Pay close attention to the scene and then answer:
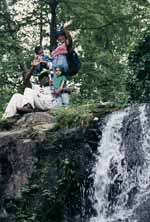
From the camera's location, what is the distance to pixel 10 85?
15055 mm

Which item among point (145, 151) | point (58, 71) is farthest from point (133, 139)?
point (58, 71)

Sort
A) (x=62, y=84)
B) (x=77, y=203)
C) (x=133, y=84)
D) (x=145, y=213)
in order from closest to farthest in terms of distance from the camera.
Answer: (x=145, y=213), (x=77, y=203), (x=62, y=84), (x=133, y=84)

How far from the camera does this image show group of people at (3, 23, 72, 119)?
9258mm

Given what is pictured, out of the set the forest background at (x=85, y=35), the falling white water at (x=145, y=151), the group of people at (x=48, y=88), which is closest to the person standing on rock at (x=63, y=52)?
the group of people at (x=48, y=88)

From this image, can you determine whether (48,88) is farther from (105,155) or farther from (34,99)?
(105,155)

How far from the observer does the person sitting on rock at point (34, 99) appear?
Answer: 30.8 feet

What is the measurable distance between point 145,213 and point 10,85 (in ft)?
26.8

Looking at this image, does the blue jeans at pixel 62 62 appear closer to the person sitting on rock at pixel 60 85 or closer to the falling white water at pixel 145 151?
the person sitting on rock at pixel 60 85

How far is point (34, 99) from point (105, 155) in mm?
1591

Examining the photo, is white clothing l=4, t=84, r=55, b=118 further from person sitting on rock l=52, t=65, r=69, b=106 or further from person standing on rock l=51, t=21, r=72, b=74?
person standing on rock l=51, t=21, r=72, b=74

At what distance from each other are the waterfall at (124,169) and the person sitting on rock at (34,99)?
1200 millimetres

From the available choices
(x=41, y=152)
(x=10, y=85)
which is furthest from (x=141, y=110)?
(x=10, y=85)

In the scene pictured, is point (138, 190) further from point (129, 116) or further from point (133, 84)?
→ point (133, 84)

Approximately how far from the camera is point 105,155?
8484mm
